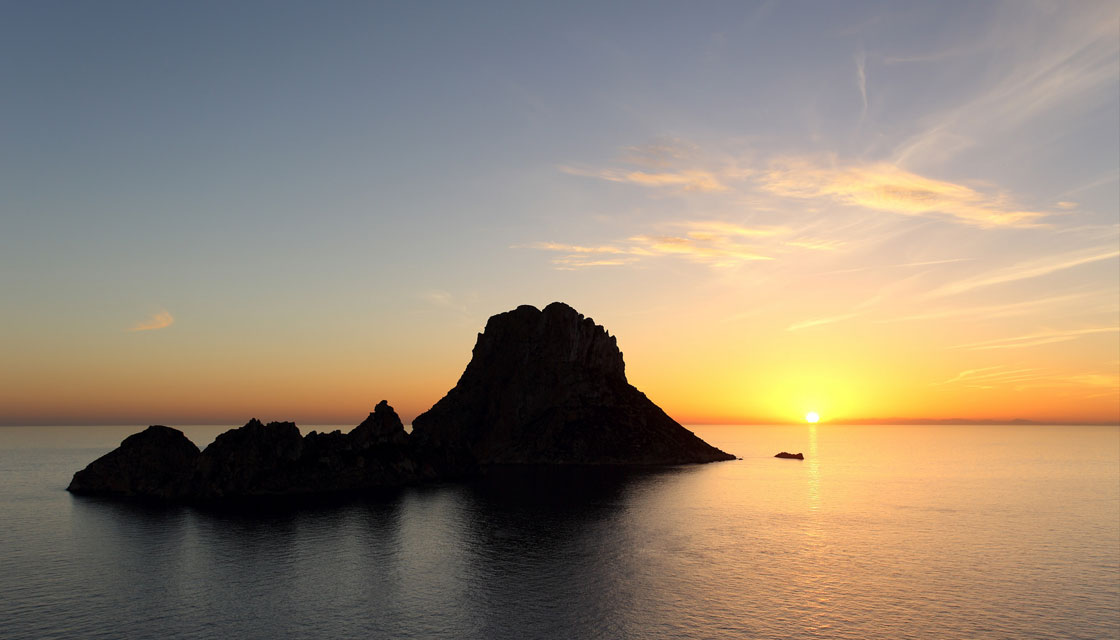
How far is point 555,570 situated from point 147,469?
402 feet

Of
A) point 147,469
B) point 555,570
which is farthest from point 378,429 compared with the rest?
point 555,570

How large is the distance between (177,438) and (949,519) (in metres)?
180

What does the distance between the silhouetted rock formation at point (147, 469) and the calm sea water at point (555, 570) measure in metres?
10.8

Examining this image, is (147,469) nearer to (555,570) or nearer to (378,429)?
(378,429)

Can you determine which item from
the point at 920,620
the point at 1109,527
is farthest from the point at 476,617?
the point at 1109,527

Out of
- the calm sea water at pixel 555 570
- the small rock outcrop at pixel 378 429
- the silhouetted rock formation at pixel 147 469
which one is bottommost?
the calm sea water at pixel 555 570

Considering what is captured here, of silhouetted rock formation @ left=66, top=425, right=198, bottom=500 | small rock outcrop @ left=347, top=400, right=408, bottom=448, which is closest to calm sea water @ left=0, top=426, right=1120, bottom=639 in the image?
silhouetted rock formation @ left=66, top=425, right=198, bottom=500

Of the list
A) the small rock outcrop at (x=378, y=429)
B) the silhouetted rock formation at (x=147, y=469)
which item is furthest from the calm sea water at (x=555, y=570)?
the small rock outcrop at (x=378, y=429)

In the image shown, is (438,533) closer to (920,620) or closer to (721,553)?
(721,553)

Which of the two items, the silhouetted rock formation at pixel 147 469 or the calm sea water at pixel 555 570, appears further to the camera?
the silhouetted rock formation at pixel 147 469

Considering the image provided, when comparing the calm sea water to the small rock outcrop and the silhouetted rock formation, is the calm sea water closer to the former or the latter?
the silhouetted rock formation

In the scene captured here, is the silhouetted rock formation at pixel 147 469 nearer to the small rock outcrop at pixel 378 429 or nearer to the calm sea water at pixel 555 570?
the calm sea water at pixel 555 570

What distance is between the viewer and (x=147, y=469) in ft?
502

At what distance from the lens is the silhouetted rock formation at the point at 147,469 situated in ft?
490
